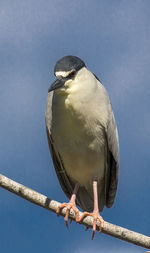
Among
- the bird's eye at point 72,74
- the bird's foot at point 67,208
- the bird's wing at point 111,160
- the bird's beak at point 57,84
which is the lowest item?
the bird's foot at point 67,208

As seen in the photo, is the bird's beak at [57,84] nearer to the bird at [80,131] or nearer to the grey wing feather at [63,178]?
the bird at [80,131]

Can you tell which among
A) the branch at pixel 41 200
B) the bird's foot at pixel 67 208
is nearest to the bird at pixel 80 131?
the bird's foot at pixel 67 208

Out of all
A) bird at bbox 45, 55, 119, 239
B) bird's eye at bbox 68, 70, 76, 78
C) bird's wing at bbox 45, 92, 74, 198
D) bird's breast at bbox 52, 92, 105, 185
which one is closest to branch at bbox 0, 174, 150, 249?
bird at bbox 45, 55, 119, 239

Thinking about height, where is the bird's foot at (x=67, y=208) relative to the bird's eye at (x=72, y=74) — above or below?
below

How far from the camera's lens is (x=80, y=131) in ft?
13.9

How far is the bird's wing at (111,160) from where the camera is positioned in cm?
447

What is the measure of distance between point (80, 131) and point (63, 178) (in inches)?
29.6

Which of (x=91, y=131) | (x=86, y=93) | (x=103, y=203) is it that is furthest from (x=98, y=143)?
(x=103, y=203)

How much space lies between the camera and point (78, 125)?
4223 mm

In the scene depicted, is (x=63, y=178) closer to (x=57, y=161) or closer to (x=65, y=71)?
(x=57, y=161)

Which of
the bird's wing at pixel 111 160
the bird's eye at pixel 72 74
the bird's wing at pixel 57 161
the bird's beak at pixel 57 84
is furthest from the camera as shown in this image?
the bird's wing at pixel 111 160

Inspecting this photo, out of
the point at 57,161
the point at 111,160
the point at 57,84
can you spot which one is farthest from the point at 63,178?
the point at 57,84

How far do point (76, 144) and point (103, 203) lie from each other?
96 cm

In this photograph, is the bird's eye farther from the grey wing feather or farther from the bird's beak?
Result: the grey wing feather
